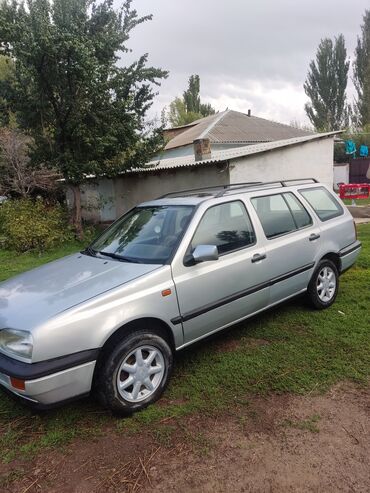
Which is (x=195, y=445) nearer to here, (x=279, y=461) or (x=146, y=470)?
(x=146, y=470)

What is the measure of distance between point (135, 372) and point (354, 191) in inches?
593

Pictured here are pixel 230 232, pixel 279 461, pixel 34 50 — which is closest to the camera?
pixel 279 461

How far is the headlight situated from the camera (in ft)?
8.50

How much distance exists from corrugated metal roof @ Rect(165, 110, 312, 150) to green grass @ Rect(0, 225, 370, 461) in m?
18.7

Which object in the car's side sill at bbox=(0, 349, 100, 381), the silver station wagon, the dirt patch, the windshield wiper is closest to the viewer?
the dirt patch

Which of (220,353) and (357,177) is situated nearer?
(220,353)

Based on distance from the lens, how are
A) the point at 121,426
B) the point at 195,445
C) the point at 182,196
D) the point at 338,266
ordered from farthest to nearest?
the point at 338,266 → the point at 182,196 → the point at 121,426 → the point at 195,445

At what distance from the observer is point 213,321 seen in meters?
3.49

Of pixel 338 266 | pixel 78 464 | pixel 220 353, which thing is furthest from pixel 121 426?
pixel 338 266

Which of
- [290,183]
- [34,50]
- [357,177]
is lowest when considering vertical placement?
[357,177]

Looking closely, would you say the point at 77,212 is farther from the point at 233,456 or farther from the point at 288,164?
the point at 233,456

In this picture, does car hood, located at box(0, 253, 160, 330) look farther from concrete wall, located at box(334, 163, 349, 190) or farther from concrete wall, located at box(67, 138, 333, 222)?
concrete wall, located at box(334, 163, 349, 190)

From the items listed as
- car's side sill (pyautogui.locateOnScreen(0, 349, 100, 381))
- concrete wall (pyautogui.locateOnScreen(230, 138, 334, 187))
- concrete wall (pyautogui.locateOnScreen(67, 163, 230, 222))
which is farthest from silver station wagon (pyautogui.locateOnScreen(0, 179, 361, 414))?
concrete wall (pyautogui.locateOnScreen(67, 163, 230, 222))

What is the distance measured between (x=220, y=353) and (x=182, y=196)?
1.71 meters
